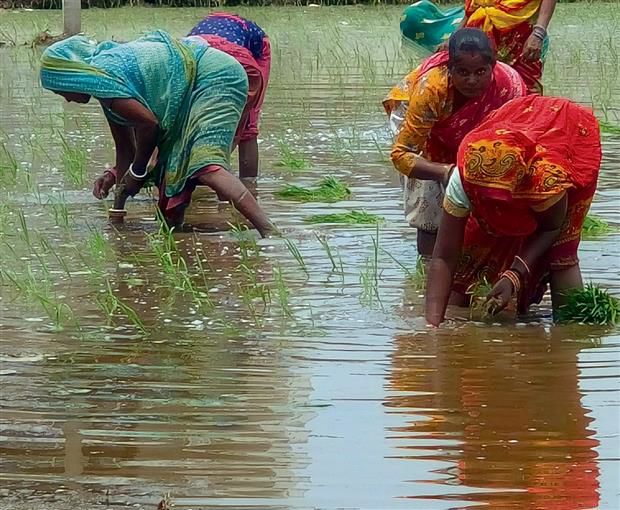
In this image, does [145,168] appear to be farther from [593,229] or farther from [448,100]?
[593,229]

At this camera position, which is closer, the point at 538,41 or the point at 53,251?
the point at 53,251

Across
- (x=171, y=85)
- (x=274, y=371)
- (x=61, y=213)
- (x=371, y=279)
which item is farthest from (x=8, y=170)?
(x=274, y=371)

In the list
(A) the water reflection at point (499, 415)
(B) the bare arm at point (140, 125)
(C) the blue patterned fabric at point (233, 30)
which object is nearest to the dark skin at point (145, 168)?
(B) the bare arm at point (140, 125)

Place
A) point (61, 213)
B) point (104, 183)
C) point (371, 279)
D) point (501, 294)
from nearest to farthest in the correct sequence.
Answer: point (501, 294) < point (371, 279) < point (61, 213) < point (104, 183)

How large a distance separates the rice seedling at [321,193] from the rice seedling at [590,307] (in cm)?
227

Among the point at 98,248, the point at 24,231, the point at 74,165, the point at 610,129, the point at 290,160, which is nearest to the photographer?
the point at 98,248

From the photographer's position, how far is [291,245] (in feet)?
16.6

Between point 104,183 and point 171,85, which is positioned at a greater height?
point 171,85

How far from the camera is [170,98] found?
557 centimetres

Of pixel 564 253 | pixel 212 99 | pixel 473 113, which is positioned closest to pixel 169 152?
pixel 212 99

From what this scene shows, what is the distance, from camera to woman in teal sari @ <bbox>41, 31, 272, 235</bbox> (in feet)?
17.8

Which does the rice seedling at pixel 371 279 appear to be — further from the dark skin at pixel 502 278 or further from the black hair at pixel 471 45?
the black hair at pixel 471 45

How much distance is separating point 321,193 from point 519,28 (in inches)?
52.9

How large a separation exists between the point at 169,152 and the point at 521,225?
2162 mm
